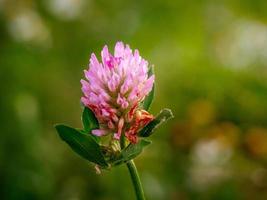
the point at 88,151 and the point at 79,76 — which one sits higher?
the point at 79,76

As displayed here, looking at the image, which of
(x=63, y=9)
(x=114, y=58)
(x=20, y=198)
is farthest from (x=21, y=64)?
(x=114, y=58)

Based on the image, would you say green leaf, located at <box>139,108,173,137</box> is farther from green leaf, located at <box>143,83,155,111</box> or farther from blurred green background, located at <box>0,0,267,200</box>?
blurred green background, located at <box>0,0,267,200</box>

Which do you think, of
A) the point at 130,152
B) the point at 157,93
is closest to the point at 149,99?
the point at 130,152

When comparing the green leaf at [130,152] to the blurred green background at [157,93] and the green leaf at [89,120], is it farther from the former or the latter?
the blurred green background at [157,93]

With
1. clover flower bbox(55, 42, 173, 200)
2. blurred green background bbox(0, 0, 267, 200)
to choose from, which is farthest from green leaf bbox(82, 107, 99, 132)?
blurred green background bbox(0, 0, 267, 200)

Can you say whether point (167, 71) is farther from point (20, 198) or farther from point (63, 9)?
point (20, 198)

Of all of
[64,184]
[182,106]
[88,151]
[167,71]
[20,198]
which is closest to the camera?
[88,151]

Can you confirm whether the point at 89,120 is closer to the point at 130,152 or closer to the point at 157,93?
the point at 130,152
